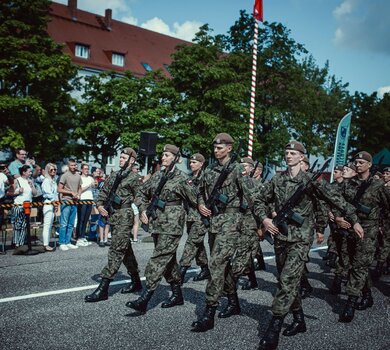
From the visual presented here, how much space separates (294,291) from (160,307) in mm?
2133

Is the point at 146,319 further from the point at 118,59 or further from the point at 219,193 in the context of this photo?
the point at 118,59

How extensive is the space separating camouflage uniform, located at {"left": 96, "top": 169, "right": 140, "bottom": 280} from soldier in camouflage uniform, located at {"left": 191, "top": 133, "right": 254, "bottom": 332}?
1478 millimetres

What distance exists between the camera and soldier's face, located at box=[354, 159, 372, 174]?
285 inches

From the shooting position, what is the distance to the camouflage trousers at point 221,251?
566cm

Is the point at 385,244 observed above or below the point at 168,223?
below

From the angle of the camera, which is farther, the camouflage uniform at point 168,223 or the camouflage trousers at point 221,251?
the camouflage uniform at point 168,223

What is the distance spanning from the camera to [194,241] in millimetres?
8492

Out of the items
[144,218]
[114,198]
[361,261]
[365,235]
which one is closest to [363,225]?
[365,235]

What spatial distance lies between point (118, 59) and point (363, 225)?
4921 cm

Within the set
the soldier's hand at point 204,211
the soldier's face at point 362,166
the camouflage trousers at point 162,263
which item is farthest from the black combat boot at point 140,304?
the soldier's face at point 362,166

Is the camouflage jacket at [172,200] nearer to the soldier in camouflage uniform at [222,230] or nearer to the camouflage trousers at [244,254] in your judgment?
Result: the soldier in camouflage uniform at [222,230]

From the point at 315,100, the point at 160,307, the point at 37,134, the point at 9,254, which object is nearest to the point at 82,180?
the point at 9,254

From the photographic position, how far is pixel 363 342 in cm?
541

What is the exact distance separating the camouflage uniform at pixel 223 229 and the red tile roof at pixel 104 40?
4466 centimetres
